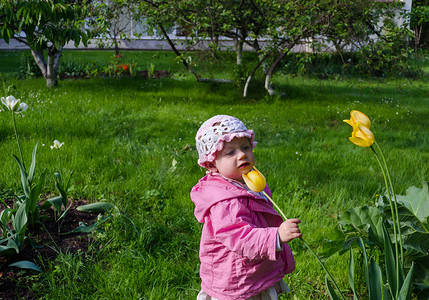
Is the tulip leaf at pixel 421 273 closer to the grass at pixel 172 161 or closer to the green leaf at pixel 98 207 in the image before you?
the grass at pixel 172 161

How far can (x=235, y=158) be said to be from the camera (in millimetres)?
1619

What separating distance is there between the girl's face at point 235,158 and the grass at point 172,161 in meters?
0.72

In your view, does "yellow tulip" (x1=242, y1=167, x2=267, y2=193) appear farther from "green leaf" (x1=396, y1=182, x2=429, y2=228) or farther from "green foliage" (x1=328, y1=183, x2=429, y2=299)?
"green leaf" (x1=396, y1=182, x2=429, y2=228)

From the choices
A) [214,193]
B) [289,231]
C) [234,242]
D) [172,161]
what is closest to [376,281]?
[289,231]

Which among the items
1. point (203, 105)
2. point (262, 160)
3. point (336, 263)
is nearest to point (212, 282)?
point (336, 263)

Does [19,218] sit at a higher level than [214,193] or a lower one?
lower

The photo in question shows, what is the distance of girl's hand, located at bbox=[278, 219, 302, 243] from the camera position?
1340mm

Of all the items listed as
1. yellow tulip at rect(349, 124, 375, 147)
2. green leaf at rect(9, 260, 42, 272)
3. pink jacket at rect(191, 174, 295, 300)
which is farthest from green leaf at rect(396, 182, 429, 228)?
green leaf at rect(9, 260, 42, 272)

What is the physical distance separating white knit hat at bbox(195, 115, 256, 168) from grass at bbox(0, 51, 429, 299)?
813 mm

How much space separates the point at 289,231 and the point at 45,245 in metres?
1.89

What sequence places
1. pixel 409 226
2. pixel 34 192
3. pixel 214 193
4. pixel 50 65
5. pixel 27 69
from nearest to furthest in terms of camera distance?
1. pixel 214 193
2. pixel 409 226
3. pixel 34 192
4. pixel 50 65
5. pixel 27 69

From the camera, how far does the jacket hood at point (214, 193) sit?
5.21 feet

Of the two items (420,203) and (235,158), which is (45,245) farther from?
(420,203)

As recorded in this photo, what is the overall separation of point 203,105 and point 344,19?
2388 millimetres
